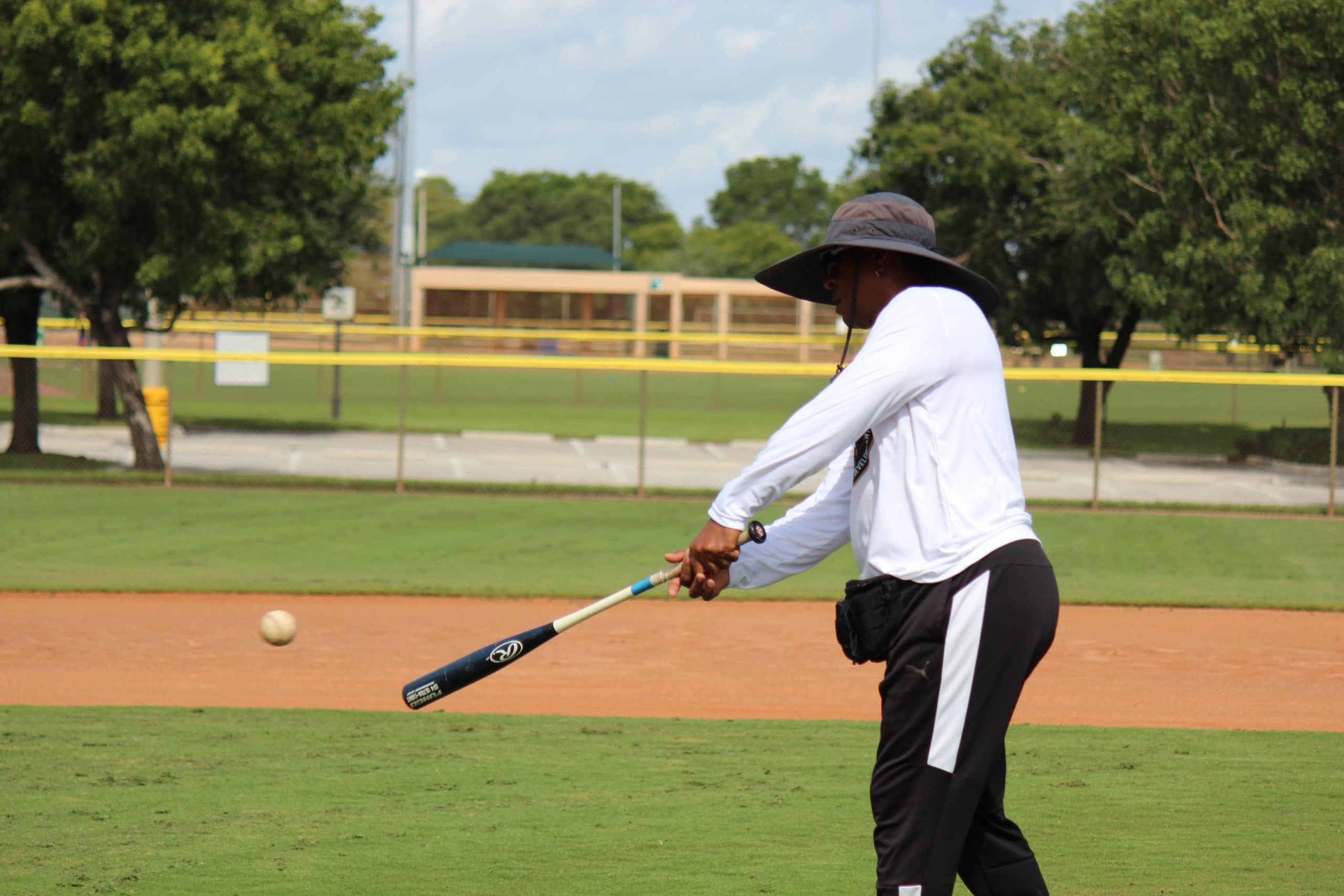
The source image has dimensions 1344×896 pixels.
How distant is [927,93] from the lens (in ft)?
96.1

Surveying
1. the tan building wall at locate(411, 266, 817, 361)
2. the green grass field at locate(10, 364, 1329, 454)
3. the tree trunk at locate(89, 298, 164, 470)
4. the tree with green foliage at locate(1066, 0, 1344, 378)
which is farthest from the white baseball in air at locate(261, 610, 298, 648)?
the tan building wall at locate(411, 266, 817, 361)

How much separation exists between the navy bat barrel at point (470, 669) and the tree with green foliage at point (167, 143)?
15260mm

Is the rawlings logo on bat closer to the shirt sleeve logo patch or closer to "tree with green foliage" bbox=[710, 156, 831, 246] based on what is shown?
the shirt sleeve logo patch

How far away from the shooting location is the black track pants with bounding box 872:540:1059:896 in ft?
10.0

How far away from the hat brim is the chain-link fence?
1402 cm

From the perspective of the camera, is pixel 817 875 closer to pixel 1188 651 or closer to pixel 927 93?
pixel 1188 651

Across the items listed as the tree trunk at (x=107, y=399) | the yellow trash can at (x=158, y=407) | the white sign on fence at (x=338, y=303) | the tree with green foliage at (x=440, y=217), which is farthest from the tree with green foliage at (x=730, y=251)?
the yellow trash can at (x=158, y=407)

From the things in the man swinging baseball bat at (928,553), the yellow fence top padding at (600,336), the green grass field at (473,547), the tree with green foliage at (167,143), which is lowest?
the green grass field at (473,547)

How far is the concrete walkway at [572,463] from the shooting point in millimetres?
20359

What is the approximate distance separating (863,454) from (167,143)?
16.7m

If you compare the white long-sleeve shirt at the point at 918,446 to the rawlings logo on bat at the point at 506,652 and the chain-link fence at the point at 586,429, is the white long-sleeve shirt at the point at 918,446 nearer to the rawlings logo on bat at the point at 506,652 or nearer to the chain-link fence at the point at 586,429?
the rawlings logo on bat at the point at 506,652

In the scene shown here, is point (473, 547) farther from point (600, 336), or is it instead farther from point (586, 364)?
point (600, 336)

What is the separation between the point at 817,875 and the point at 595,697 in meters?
3.89

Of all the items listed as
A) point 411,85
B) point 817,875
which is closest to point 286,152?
point 411,85
